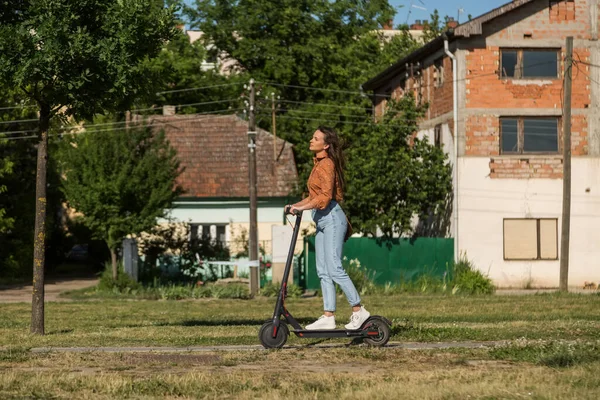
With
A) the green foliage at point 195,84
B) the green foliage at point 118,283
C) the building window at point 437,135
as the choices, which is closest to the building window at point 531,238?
the building window at point 437,135

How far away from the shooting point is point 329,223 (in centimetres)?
1040

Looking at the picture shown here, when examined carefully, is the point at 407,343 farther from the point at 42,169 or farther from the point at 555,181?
the point at 555,181

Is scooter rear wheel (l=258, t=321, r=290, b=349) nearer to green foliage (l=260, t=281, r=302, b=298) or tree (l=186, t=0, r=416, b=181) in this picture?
green foliage (l=260, t=281, r=302, b=298)

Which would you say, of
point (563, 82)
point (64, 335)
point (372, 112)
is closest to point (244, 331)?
point (64, 335)

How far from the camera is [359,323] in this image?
10.2 m

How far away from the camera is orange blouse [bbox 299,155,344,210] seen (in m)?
10.2

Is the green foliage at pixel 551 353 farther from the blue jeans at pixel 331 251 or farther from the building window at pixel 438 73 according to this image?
the building window at pixel 438 73

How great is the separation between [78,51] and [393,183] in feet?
79.6

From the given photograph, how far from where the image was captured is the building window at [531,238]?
37438 millimetres

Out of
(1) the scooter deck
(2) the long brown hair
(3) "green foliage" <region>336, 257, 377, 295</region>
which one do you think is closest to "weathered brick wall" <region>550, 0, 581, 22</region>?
(3) "green foliage" <region>336, 257, 377, 295</region>

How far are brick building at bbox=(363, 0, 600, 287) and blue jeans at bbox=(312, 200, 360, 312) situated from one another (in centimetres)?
2701

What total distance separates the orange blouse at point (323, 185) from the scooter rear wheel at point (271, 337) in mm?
1147

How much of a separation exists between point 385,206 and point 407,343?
26315 millimetres

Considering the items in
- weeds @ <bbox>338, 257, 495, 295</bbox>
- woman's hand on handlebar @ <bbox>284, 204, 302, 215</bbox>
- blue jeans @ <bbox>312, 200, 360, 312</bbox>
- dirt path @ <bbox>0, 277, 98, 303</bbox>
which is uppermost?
woman's hand on handlebar @ <bbox>284, 204, 302, 215</bbox>
